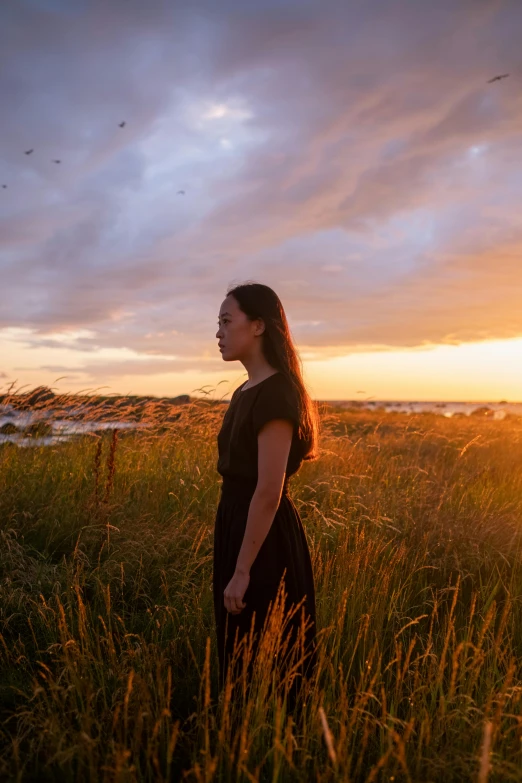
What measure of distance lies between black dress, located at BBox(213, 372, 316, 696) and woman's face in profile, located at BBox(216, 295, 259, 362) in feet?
0.57

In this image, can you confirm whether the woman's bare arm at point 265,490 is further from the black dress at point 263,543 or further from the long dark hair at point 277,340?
A: the long dark hair at point 277,340

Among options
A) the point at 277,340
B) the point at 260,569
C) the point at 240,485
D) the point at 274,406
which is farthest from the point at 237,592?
the point at 277,340

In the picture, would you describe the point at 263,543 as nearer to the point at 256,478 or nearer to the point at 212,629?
the point at 256,478

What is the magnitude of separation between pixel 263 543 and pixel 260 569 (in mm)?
109

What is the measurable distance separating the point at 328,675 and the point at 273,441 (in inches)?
47.4

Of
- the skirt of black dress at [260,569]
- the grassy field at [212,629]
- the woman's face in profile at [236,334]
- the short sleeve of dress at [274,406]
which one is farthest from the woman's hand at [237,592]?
the woman's face in profile at [236,334]

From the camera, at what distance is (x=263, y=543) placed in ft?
8.44

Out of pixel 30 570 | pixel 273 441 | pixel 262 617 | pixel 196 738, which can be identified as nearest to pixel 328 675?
pixel 262 617

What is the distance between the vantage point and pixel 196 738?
2459mm

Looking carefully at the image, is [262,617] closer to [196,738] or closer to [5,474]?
[196,738]

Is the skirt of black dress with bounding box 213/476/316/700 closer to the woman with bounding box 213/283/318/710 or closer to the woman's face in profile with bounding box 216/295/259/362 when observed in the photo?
the woman with bounding box 213/283/318/710

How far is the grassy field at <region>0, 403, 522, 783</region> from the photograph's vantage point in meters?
2.07

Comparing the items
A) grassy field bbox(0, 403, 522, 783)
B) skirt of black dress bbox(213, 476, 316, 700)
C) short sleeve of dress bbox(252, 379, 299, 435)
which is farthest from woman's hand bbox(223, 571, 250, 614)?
short sleeve of dress bbox(252, 379, 299, 435)

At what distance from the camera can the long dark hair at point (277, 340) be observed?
2.55m
